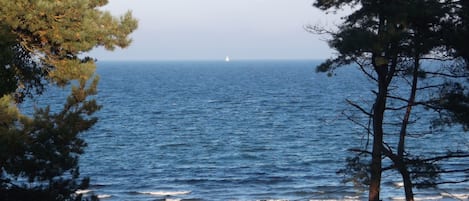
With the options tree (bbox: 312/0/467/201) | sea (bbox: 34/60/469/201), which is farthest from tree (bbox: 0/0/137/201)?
sea (bbox: 34/60/469/201)

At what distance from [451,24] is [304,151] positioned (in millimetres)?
28012

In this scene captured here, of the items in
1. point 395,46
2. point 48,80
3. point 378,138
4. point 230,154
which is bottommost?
point 230,154

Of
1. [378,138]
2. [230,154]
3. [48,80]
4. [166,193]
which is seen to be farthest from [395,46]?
[230,154]

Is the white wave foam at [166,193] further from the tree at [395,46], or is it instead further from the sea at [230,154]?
the tree at [395,46]

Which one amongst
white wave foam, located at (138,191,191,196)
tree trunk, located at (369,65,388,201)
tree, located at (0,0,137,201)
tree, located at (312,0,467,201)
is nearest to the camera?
tree, located at (0,0,137,201)

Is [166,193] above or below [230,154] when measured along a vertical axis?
above

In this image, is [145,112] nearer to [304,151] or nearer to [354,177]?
[304,151]

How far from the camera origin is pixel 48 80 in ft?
45.5

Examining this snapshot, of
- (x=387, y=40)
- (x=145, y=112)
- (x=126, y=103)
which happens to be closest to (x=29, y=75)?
(x=387, y=40)

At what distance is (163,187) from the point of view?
31.3 m

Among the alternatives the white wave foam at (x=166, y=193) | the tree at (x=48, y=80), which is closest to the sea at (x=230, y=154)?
the white wave foam at (x=166, y=193)

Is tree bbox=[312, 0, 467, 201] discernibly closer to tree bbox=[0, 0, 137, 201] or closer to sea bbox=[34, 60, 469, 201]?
sea bbox=[34, 60, 469, 201]

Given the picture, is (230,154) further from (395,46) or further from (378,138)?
(395,46)

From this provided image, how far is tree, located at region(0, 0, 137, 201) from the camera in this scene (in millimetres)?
11914
